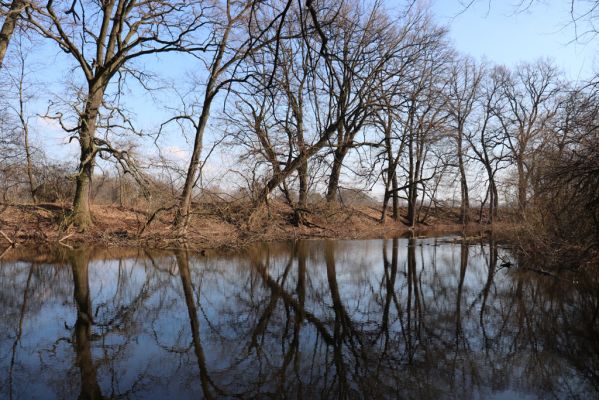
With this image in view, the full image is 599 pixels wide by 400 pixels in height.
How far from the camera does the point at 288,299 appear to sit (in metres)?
7.12

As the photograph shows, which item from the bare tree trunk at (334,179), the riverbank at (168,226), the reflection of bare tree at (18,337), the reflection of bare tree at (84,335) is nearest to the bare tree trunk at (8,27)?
the riverbank at (168,226)

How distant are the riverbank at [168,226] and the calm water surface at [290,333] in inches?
189

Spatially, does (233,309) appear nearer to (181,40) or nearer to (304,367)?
(304,367)

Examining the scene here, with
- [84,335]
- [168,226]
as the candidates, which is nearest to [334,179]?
[168,226]

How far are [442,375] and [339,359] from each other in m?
0.99

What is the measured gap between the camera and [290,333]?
5207 mm

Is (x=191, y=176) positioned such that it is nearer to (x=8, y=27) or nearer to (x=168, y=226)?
(x=168, y=226)

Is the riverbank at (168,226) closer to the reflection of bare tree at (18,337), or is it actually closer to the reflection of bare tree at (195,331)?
the reflection of bare tree at (195,331)

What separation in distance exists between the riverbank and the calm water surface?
481 cm

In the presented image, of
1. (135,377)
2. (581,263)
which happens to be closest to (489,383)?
(135,377)

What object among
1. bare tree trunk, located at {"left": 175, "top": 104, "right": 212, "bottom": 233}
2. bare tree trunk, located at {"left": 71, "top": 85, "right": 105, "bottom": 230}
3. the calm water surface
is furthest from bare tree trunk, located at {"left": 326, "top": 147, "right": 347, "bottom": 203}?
the calm water surface

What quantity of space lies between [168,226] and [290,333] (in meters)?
12.4

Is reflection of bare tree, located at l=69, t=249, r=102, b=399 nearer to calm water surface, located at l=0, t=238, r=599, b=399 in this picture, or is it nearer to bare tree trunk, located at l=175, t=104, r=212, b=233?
calm water surface, located at l=0, t=238, r=599, b=399

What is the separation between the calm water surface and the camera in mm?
3760
